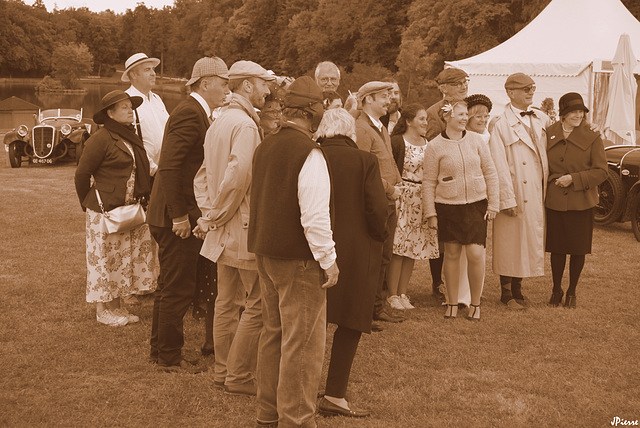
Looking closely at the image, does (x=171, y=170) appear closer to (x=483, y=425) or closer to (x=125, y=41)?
(x=483, y=425)

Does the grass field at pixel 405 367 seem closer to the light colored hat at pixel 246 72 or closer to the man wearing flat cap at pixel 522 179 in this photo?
the man wearing flat cap at pixel 522 179

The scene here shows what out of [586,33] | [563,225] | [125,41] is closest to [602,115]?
[586,33]

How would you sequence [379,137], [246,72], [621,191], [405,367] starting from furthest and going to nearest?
[621,191] < [379,137] < [405,367] < [246,72]

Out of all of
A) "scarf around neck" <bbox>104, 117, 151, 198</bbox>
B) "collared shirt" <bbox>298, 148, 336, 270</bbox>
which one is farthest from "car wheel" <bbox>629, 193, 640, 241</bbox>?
"collared shirt" <bbox>298, 148, 336, 270</bbox>

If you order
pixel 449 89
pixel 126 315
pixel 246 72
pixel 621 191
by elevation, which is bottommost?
pixel 126 315

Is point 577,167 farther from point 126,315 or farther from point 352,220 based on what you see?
point 126,315

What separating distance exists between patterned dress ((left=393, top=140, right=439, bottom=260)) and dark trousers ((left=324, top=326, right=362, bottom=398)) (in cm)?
253

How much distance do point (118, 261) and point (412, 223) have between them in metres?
2.67

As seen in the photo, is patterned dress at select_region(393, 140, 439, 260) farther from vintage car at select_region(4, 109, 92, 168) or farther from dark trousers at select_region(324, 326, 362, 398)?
vintage car at select_region(4, 109, 92, 168)

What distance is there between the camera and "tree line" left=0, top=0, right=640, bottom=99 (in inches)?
1431

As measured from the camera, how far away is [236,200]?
14.9ft

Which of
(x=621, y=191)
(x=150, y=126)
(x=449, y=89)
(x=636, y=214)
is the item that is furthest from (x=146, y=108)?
(x=621, y=191)

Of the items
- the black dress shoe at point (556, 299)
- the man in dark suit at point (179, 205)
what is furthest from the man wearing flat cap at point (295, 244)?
the black dress shoe at point (556, 299)

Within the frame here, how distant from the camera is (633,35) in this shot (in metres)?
17.9
